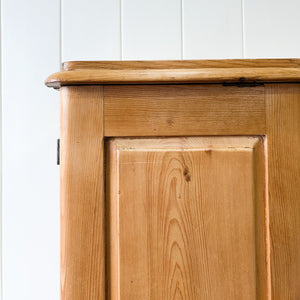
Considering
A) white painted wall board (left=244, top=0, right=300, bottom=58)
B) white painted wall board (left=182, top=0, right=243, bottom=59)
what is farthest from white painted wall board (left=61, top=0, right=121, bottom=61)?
white painted wall board (left=244, top=0, right=300, bottom=58)

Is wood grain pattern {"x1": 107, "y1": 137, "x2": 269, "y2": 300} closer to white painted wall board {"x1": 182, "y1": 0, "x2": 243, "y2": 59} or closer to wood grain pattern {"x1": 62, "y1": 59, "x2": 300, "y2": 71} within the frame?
wood grain pattern {"x1": 62, "y1": 59, "x2": 300, "y2": 71}

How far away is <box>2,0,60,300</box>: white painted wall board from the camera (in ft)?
3.00

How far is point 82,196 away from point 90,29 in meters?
0.53

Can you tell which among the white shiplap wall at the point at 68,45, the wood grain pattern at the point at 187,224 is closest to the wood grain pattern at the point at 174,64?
the wood grain pattern at the point at 187,224

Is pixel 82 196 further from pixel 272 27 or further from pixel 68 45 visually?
pixel 272 27

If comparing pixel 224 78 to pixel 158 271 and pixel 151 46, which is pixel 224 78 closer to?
pixel 158 271

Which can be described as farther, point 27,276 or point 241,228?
point 27,276

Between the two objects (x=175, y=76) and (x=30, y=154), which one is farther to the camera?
(x=30, y=154)

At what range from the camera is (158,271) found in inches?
22.0

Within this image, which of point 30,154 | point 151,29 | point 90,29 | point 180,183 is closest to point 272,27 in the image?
point 151,29

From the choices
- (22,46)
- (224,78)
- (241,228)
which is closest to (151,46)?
(22,46)

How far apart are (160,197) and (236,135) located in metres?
0.15

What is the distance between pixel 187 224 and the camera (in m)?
0.56

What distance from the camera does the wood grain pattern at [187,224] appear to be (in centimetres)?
56
